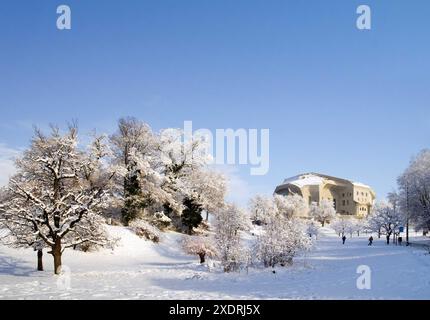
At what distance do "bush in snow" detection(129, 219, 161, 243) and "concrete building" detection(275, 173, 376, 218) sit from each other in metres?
110

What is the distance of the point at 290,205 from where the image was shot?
11944 cm

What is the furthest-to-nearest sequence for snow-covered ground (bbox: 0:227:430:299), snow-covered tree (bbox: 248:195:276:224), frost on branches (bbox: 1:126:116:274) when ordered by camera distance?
snow-covered tree (bbox: 248:195:276:224)
frost on branches (bbox: 1:126:116:274)
snow-covered ground (bbox: 0:227:430:299)

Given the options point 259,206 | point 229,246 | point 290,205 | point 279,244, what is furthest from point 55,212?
point 290,205

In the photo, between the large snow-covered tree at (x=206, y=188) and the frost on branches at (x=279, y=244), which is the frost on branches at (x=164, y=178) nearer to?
the large snow-covered tree at (x=206, y=188)

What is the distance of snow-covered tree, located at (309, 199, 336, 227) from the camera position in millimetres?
135750

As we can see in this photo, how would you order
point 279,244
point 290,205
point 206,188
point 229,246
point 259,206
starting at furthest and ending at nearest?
point 290,205 → point 259,206 → point 206,188 → point 279,244 → point 229,246

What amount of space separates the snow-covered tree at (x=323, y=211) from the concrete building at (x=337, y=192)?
35.1 feet

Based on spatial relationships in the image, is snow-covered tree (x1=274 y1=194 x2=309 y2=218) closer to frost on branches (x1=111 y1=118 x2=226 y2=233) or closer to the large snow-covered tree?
the large snow-covered tree

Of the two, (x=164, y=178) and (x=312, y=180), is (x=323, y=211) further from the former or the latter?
(x=164, y=178)

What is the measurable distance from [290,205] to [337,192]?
46.3 meters

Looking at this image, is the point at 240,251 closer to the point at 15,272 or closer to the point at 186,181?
the point at 15,272

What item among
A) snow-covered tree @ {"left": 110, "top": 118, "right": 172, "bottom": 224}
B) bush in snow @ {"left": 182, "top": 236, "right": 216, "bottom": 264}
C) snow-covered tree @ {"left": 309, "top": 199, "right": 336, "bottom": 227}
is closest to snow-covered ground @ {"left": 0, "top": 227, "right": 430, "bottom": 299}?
bush in snow @ {"left": 182, "top": 236, "right": 216, "bottom": 264}
